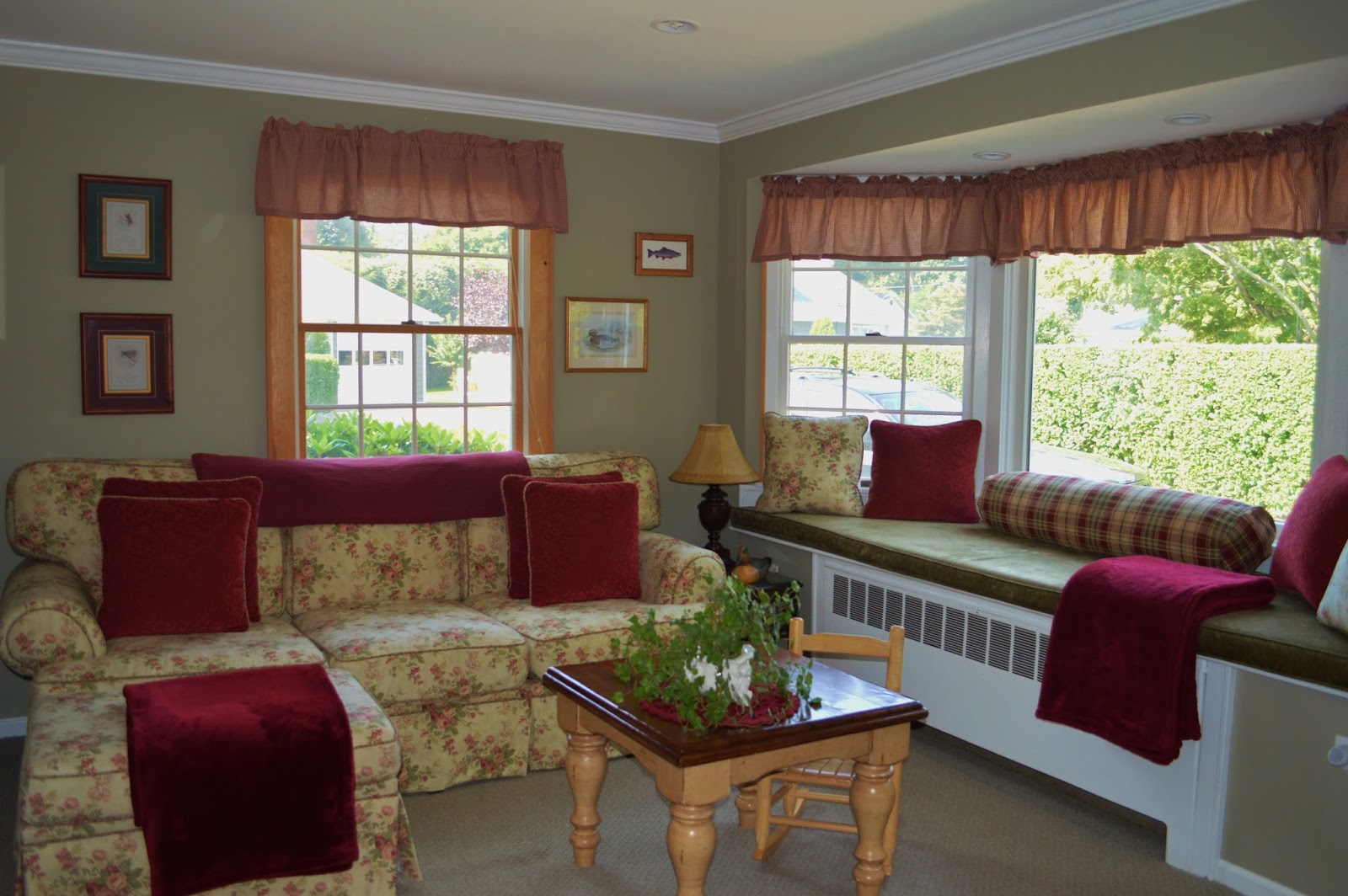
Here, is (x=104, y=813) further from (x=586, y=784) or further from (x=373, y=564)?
(x=373, y=564)

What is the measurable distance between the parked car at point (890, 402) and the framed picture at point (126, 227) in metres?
2.73

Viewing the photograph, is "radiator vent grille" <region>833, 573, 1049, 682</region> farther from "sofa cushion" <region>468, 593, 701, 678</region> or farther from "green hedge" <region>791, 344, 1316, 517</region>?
"green hedge" <region>791, 344, 1316, 517</region>

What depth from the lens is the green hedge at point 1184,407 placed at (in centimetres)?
389

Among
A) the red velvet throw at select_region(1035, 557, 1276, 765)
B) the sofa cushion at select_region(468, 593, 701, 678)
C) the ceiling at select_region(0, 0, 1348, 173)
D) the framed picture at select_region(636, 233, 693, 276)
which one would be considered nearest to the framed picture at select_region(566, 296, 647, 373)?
the framed picture at select_region(636, 233, 693, 276)

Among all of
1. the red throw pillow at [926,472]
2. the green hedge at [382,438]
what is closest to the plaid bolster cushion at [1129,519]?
the red throw pillow at [926,472]

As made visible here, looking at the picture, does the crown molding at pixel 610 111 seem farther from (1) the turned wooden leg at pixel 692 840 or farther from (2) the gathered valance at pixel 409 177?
(1) the turned wooden leg at pixel 692 840

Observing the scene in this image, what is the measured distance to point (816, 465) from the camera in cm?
489

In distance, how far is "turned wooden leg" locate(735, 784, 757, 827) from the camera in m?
3.36

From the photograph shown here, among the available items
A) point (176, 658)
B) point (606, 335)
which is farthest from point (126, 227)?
point (606, 335)

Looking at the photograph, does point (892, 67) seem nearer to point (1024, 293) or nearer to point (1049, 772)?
point (1024, 293)

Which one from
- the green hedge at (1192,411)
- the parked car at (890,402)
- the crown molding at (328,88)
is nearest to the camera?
the green hedge at (1192,411)

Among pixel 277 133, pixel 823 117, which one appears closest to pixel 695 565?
pixel 823 117

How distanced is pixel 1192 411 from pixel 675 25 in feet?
7.78

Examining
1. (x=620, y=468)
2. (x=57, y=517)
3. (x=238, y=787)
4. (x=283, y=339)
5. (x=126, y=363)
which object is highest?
(x=283, y=339)
